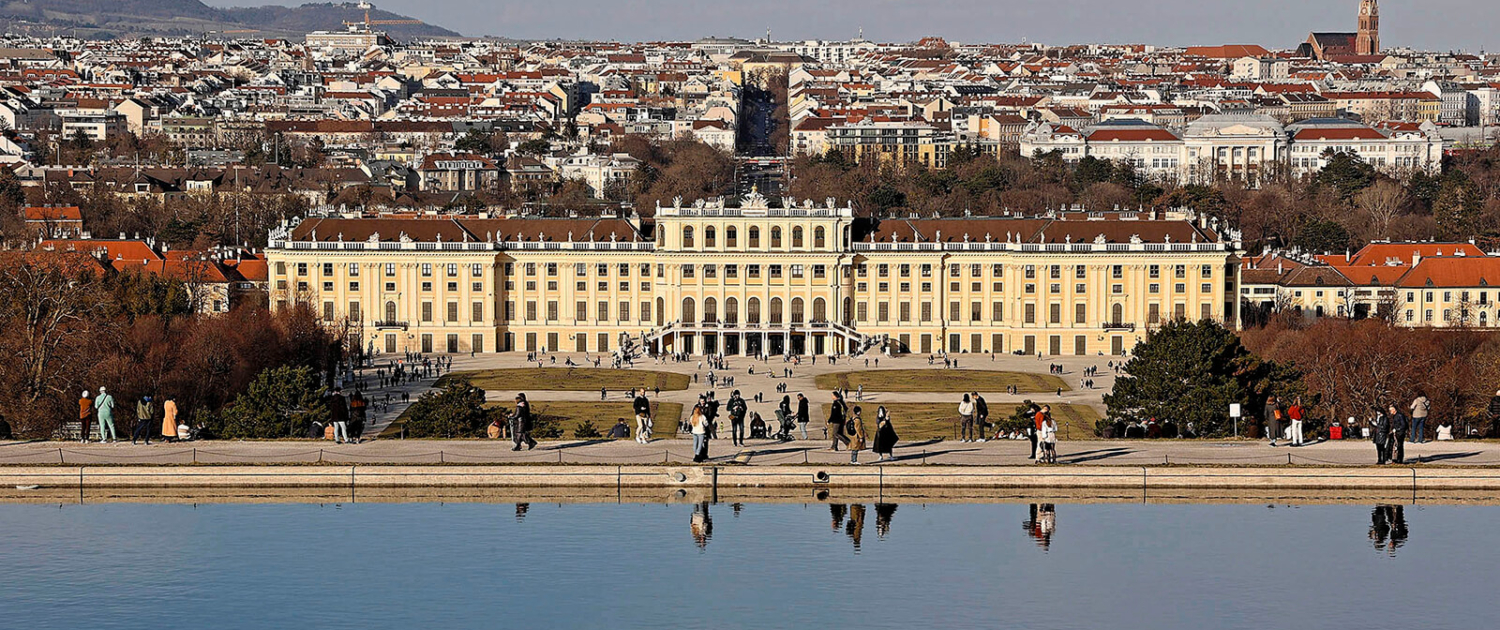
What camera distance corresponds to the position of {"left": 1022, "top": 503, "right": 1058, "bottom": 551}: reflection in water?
132 ft

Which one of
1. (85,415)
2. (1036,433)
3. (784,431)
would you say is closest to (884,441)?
(1036,433)

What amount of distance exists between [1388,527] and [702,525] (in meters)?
10.5

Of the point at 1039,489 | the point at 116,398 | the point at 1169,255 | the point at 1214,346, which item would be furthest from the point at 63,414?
the point at 1169,255

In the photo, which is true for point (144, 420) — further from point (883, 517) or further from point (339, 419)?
point (883, 517)

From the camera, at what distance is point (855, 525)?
41.2 m

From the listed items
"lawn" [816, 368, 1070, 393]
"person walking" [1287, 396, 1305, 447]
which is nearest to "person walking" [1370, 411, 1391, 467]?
"person walking" [1287, 396, 1305, 447]

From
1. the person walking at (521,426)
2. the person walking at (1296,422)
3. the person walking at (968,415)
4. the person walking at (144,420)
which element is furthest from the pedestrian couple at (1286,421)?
the person walking at (144,420)

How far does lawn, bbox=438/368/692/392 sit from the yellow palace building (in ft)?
30.2

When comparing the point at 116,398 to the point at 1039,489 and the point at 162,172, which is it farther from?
the point at 162,172

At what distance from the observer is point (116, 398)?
180ft

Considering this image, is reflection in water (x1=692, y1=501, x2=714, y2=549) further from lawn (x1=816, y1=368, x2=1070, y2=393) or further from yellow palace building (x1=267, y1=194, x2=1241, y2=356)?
yellow palace building (x1=267, y1=194, x2=1241, y2=356)

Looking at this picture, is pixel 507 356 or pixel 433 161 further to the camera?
pixel 433 161

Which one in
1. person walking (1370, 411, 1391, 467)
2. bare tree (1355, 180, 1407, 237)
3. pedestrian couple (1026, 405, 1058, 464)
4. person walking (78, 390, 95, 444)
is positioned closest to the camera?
person walking (1370, 411, 1391, 467)

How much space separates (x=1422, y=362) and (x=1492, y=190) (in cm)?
9195
